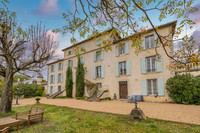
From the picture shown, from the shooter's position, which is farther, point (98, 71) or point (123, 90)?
point (98, 71)

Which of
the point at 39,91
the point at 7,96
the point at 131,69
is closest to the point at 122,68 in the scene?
the point at 131,69

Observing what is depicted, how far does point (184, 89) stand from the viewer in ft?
29.5

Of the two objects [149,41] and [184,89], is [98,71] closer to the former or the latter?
[149,41]

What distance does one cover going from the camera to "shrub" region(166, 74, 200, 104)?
8617 millimetres

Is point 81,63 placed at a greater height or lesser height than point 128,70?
greater

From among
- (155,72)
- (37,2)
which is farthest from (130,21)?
(155,72)

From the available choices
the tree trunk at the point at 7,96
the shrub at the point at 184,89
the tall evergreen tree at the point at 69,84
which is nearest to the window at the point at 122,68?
the shrub at the point at 184,89

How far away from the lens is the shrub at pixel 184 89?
8617mm

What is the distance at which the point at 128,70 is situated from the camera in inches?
504

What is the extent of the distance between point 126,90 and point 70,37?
32.6ft

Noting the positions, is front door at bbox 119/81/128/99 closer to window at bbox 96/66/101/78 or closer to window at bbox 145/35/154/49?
window at bbox 96/66/101/78

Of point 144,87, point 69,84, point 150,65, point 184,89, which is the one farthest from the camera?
point 69,84

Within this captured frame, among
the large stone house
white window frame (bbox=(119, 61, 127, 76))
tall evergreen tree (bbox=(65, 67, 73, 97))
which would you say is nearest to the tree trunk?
the large stone house

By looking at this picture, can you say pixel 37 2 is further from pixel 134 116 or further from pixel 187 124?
pixel 187 124
